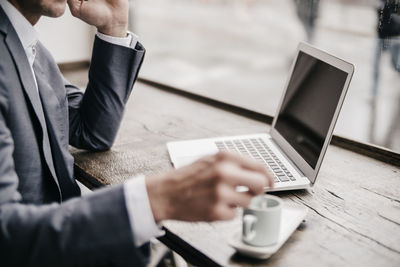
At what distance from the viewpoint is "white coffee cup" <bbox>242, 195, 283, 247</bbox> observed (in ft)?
2.38

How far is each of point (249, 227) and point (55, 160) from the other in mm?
562

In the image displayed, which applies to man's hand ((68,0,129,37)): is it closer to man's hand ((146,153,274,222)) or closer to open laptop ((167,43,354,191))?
open laptop ((167,43,354,191))

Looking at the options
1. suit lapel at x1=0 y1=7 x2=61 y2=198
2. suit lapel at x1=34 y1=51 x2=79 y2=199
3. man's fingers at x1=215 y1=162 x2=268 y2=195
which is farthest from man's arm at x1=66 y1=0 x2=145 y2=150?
man's fingers at x1=215 y1=162 x2=268 y2=195

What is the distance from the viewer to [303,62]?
1.25 meters

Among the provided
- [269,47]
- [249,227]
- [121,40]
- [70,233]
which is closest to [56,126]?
[121,40]

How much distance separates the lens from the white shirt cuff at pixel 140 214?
640mm

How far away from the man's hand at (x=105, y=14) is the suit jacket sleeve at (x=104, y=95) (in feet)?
0.16

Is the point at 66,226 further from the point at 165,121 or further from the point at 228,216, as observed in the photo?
the point at 165,121

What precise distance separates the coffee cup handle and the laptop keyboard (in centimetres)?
30

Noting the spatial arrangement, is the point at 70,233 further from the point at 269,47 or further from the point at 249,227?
the point at 269,47

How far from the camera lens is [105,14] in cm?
127

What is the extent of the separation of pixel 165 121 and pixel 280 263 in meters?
0.92

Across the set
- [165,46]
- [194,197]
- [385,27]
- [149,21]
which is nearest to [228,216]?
[194,197]

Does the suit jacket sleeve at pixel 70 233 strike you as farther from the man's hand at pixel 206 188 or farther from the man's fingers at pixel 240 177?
the man's fingers at pixel 240 177
